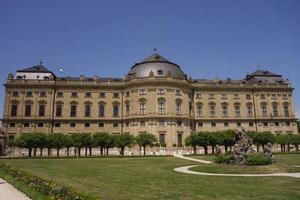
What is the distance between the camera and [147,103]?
61.6m

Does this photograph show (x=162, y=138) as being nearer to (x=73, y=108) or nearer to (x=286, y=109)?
(x=73, y=108)

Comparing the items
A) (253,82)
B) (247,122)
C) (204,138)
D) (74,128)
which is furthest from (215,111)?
(74,128)

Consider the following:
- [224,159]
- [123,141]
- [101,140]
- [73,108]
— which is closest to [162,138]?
[123,141]

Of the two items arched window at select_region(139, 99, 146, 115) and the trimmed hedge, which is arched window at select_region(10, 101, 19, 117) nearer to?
arched window at select_region(139, 99, 146, 115)

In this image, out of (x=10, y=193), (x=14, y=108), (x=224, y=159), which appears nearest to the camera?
(x=10, y=193)

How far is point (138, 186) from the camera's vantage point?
53.2ft

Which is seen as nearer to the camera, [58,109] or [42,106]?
[42,106]

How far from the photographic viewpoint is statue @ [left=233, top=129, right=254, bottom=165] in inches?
1055

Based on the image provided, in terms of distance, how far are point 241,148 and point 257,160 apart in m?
2.56

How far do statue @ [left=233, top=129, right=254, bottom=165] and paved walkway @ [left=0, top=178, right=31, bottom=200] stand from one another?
19.7 metres

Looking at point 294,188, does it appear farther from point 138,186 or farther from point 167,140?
point 167,140

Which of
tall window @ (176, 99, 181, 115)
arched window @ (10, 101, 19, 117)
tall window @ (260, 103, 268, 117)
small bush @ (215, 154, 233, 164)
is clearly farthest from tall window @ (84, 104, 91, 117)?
small bush @ (215, 154, 233, 164)

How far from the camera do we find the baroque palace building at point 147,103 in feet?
202

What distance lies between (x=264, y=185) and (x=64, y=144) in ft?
136
